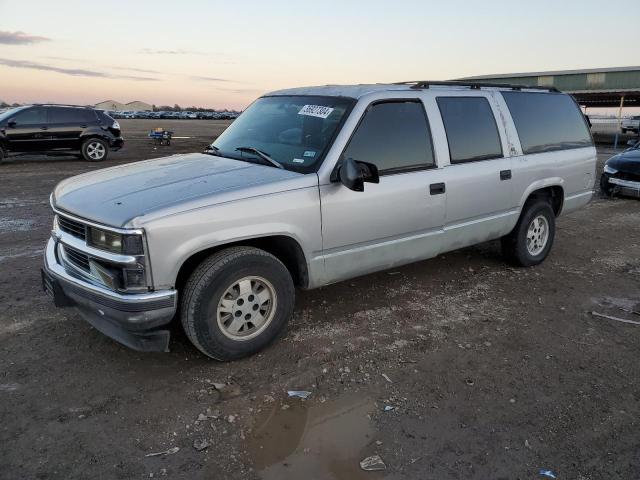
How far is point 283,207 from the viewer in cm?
360

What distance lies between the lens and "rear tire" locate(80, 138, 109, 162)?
1535 cm

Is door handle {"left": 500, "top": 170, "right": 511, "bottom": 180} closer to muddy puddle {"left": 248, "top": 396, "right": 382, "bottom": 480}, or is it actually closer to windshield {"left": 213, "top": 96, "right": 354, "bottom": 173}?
windshield {"left": 213, "top": 96, "right": 354, "bottom": 173}

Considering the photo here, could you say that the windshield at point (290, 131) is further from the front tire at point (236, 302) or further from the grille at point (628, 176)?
the grille at point (628, 176)

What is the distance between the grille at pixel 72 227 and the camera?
11.3ft

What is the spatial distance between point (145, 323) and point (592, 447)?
8.78 ft

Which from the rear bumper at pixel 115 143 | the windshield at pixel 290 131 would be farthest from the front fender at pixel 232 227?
the rear bumper at pixel 115 143

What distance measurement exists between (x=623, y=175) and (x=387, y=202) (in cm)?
862

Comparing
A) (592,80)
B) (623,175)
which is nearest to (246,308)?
(623,175)

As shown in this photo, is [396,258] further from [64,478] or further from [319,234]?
[64,478]

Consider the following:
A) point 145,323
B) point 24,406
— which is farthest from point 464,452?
point 24,406

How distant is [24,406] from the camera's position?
3.13 m

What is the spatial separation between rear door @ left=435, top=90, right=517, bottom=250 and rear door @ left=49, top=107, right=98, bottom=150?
1321 centimetres

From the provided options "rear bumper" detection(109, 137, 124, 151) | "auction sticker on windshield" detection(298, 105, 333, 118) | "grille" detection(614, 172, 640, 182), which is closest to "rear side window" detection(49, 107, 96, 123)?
"rear bumper" detection(109, 137, 124, 151)

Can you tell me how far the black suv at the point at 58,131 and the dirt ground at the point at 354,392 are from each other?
1081 centimetres
